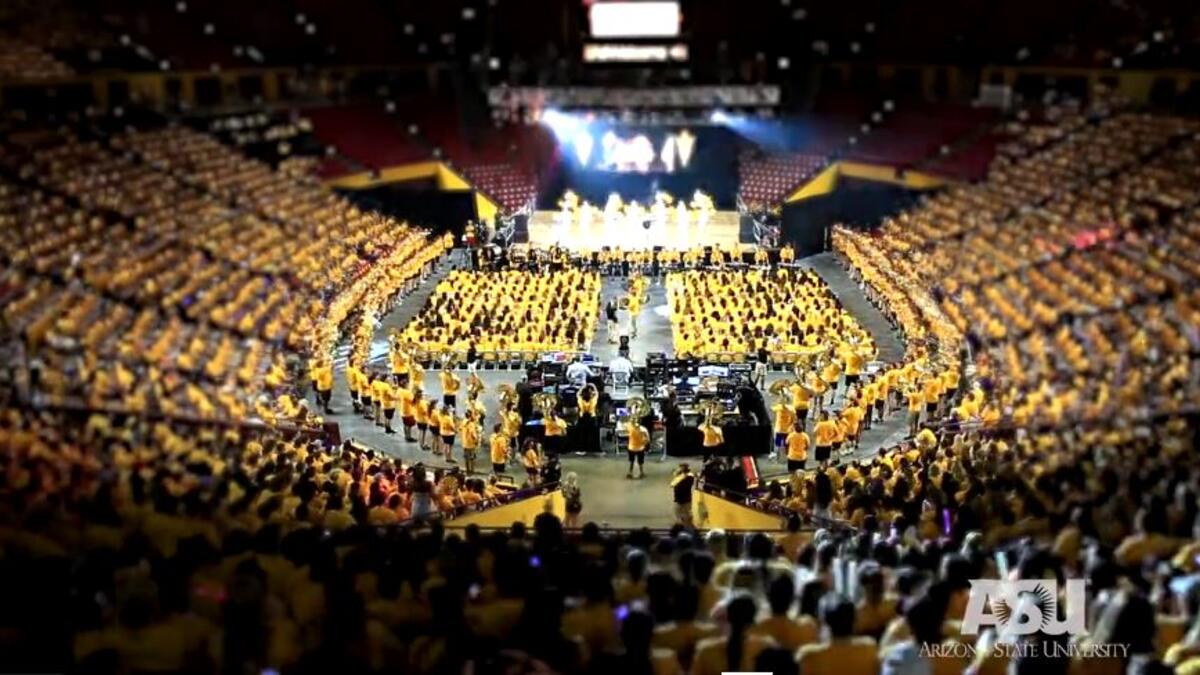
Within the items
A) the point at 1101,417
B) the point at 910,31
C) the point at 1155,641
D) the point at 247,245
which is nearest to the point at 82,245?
the point at 247,245

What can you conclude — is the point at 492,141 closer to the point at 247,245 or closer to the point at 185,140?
the point at 185,140

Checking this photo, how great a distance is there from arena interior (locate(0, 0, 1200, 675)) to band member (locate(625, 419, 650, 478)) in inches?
11.7

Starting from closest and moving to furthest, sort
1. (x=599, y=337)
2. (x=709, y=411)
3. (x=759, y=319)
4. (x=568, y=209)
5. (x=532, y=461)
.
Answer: (x=532, y=461) < (x=709, y=411) < (x=759, y=319) < (x=599, y=337) < (x=568, y=209)

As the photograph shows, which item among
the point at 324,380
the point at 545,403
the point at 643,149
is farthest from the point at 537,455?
the point at 643,149

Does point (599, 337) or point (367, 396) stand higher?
point (599, 337)

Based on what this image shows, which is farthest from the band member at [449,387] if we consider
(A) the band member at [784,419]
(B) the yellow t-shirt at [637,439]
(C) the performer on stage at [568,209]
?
(C) the performer on stage at [568,209]

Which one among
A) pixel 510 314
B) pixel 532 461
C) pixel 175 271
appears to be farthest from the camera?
pixel 510 314

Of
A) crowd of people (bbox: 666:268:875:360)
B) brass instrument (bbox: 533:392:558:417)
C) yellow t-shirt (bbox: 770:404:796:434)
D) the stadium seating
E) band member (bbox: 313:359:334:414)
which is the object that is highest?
the stadium seating

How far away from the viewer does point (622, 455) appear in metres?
15.9

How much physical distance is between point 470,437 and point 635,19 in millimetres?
17713

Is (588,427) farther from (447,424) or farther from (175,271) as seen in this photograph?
(175,271)

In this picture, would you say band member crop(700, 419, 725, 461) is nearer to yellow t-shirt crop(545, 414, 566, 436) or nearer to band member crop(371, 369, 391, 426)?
yellow t-shirt crop(545, 414, 566, 436)

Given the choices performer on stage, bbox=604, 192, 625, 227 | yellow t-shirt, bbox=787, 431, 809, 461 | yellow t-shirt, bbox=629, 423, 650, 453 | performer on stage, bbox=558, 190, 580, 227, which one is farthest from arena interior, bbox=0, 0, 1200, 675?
yellow t-shirt, bbox=629, 423, 650, 453

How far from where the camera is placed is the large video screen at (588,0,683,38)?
2986 centimetres
